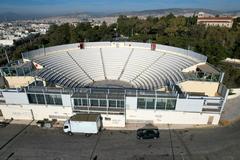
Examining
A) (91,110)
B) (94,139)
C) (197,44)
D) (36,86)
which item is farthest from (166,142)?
(197,44)

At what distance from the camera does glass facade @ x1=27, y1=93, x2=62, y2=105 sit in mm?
27016

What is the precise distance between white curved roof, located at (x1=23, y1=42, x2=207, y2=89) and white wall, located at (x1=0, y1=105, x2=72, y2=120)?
746cm

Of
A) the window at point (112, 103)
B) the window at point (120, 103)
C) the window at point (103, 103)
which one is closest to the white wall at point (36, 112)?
the window at point (103, 103)

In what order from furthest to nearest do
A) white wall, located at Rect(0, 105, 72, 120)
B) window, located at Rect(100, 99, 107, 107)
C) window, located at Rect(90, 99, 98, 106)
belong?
white wall, located at Rect(0, 105, 72, 120)
window, located at Rect(90, 99, 98, 106)
window, located at Rect(100, 99, 107, 107)

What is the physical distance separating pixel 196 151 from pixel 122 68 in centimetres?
2577

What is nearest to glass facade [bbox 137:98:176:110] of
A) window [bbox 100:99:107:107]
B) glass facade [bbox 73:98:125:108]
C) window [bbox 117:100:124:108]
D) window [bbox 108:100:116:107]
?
window [bbox 117:100:124:108]

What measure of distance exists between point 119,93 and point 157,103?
5412 millimetres

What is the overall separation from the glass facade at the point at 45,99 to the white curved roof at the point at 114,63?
701cm

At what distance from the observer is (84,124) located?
79.9 feet

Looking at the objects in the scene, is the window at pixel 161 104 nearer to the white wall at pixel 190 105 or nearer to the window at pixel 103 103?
the white wall at pixel 190 105

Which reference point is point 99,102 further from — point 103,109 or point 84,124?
point 84,124

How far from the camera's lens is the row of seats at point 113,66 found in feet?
121

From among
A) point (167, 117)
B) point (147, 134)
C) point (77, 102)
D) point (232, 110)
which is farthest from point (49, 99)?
point (232, 110)

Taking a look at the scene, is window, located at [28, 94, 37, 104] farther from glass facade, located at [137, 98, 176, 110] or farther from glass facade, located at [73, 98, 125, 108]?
glass facade, located at [137, 98, 176, 110]
